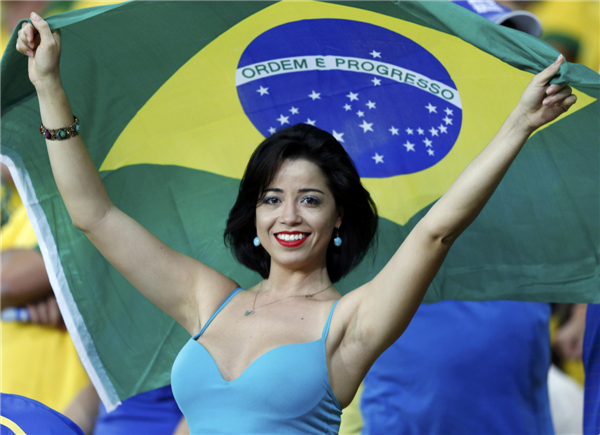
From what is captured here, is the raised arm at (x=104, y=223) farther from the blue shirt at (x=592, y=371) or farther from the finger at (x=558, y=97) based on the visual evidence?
the blue shirt at (x=592, y=371)

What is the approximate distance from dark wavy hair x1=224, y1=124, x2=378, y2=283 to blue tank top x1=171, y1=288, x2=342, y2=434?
1.18ft

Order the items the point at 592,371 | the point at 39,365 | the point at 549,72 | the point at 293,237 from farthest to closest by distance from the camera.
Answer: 1. the point at 39,365
2. the point at 592,371
3. the point at 293,237
4. the point at 549,72

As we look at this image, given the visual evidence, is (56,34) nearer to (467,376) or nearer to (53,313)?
(53,313)

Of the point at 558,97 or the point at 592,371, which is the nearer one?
the point at 558,97

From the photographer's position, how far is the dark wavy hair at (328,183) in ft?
6.02

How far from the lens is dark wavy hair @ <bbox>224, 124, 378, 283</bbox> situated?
1.84 metres

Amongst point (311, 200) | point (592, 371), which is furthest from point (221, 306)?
point (592, 371)

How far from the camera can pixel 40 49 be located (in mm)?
1637

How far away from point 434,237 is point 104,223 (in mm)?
908

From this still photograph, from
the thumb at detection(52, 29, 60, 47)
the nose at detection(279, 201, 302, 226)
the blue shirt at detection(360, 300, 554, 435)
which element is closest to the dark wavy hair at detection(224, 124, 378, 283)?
the nose at detection(279, 201, 302, 226)

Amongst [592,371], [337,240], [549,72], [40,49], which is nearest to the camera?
[549,72]

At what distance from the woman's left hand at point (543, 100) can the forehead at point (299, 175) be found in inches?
25.3

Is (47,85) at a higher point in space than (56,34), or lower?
lower

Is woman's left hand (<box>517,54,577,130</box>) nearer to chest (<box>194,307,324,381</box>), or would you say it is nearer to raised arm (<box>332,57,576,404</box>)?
raised arm (<box>332,57,576,404</box>)
